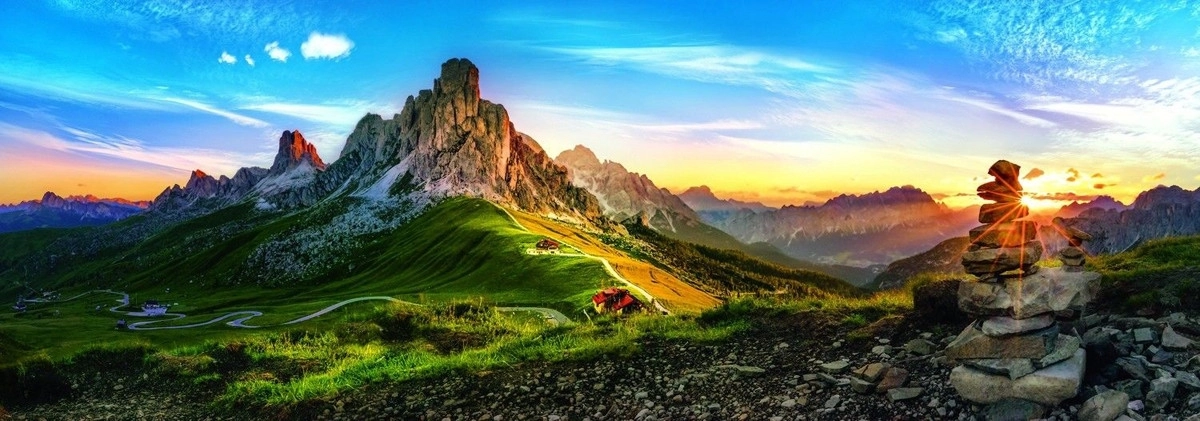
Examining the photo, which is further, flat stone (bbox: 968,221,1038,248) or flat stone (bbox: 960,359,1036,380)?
flat stone (bbox: 968,221,1038,248)

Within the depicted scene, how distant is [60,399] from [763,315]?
90.2 ft

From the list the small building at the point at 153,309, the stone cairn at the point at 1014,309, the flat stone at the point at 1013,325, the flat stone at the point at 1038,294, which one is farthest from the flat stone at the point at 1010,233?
the small building at the point at 153,309

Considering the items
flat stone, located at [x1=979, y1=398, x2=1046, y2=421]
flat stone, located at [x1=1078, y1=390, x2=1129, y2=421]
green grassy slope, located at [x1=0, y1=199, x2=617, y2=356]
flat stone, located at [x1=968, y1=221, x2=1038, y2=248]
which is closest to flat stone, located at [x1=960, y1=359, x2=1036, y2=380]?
flat stone, located at [x1=979, y1=398, x2=1046, y2=421]

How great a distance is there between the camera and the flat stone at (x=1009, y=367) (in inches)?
419

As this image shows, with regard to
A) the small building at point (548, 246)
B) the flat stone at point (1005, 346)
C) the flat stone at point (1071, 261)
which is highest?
the flat stone at point (1071, 261)

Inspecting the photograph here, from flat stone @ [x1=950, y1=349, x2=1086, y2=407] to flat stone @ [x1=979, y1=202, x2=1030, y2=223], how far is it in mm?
2846

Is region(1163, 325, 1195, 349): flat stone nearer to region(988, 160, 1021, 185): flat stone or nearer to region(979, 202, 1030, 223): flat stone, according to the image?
region(979, 202, 1030, 223): flat stone

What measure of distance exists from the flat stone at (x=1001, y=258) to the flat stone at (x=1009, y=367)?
6.37 feet

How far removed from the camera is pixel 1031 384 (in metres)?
10.5

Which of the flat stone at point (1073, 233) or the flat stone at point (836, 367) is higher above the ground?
the flat stone at point (1073, 233)

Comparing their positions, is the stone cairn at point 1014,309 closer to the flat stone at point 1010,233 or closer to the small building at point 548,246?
the flat stone at point 1010,233

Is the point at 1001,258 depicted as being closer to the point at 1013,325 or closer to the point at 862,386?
the point at 1013,325

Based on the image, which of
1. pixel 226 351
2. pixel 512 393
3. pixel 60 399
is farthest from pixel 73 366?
pixel 512 393

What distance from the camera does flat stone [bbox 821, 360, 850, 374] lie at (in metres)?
13.4
